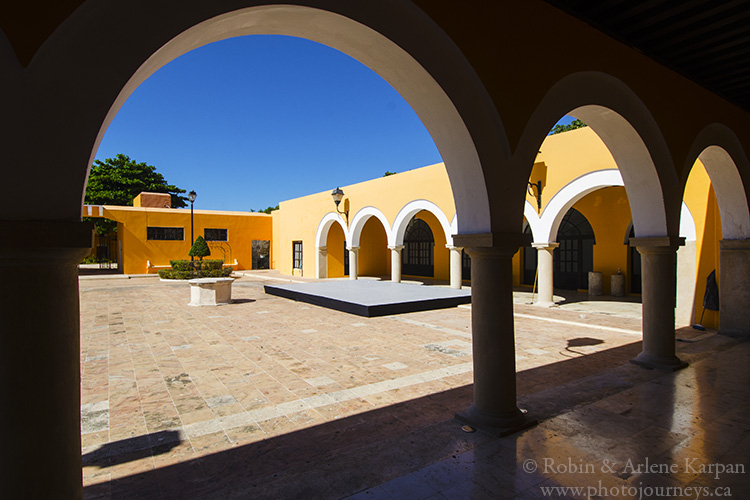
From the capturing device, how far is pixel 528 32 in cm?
369

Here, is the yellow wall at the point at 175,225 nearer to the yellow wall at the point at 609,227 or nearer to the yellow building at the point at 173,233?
the yellow building at the point at 173,233

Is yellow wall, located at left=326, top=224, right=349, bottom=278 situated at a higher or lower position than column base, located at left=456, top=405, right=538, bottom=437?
higher

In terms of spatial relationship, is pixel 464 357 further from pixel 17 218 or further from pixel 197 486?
pixel 17 218

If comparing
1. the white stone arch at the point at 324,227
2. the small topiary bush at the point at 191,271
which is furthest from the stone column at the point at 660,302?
the small topiary bush at the point at 191,271

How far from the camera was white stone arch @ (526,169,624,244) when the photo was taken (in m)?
9.88

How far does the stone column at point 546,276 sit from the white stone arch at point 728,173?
13.5 ft

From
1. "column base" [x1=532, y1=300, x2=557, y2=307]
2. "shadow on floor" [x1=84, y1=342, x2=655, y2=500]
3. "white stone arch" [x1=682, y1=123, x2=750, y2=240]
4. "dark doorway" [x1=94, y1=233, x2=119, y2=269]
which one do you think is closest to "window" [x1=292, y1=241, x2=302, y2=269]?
"dark doorway" [x1=94, y1=233, x2=119, y2=269]

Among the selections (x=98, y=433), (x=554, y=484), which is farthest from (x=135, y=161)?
(x=554, y=484)

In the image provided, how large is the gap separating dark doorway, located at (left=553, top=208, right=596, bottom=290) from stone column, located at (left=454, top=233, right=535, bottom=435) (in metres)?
12.0

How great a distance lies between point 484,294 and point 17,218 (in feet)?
10.1

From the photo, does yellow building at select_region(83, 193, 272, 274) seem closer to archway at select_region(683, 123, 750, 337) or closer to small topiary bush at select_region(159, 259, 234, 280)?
small topiary bush at select_region(159, 259, 234, 280)

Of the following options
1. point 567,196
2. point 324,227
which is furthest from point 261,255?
point 567,196

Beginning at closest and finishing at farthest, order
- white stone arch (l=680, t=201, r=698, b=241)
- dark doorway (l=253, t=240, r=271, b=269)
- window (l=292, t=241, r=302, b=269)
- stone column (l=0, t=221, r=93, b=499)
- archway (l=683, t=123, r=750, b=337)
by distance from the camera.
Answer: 1. stone column (l=0, t=221, r=93, b=499)
2. archway (l=683, t=123, r=750, b=337)
3. white stone arch (l=680, t=201, r=698, b=241)
4. window (l=292, t=241, r=302, b=269)
5. dark doorway (l=253, t=240, r=271, b=269)

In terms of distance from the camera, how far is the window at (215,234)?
83.3 ft
